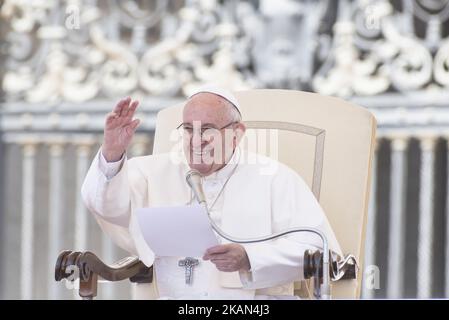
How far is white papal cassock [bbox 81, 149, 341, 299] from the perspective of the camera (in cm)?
250

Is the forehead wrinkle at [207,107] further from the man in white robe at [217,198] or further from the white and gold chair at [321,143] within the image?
the white and gold chair at [321,143]

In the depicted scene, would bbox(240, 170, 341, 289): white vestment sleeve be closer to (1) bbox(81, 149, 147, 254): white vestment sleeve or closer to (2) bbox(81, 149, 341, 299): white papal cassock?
(2) bbox(81, 149, 341, 299): white papal cassock

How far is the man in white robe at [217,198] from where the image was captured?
97.3 inches

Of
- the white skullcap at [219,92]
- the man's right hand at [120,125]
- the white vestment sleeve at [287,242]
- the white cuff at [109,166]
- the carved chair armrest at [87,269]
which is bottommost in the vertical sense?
the carved chair armrest at [87,269]

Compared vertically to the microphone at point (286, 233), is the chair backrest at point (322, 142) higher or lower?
higher

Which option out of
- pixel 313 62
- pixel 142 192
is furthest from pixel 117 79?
pixel 142 192

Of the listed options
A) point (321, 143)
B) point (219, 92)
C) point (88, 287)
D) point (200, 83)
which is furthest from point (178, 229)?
point (200, 83)

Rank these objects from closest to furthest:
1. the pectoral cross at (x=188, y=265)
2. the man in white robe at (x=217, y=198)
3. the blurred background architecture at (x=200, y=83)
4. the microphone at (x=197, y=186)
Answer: the microphone at (x=197, y=186), the man in white robe at (x=217, y=198), the pectoral cross at (x=188, y=265), the blurred background architecture at (x=200, y=83)

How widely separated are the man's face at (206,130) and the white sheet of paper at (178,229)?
221mm

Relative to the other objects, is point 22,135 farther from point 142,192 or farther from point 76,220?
point 142,192

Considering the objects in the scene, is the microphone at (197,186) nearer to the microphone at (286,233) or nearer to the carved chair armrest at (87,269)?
the microphone at (286,233)

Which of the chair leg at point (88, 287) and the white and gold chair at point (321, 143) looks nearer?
the chair leg at point (88, 287)

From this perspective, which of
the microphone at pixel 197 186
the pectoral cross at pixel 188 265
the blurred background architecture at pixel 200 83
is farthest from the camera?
the blurred background architecture at pixel 200 83

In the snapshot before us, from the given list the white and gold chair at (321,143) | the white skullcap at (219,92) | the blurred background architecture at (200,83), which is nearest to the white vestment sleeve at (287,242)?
the white and gold chair at (321,143)
